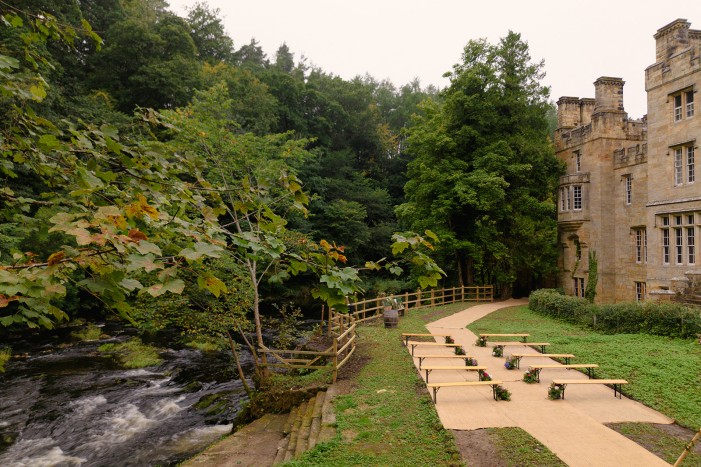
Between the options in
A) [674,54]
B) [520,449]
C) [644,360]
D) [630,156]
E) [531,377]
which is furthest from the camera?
[630,156]

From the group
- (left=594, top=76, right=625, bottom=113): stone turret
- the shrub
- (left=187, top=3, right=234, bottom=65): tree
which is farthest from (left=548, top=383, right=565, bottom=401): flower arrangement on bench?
(left=187, top=3, right=234, bottom=65): tree

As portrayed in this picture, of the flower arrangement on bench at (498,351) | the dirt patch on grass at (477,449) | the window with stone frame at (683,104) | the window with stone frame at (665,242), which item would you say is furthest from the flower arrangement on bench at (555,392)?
the window with stone frame at (683,104)

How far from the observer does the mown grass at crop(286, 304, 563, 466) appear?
25.3 feet

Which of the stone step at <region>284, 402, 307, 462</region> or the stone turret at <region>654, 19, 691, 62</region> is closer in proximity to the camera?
the stone step at <region>284, 402, 307, 462</region>

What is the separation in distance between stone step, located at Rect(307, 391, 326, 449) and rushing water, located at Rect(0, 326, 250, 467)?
3.22 meters

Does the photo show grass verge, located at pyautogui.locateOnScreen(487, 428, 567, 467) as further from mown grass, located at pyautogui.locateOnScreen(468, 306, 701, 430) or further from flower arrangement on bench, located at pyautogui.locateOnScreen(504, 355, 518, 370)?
flower arrangement on bench, located at pyautogui.locateOnScreen(504, 355, 518, 370)

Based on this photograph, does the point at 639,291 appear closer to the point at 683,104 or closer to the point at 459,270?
the point at 459,270

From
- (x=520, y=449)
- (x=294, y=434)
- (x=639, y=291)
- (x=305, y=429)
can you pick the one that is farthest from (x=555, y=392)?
(x=639, y=291)

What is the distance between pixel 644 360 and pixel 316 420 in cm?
990

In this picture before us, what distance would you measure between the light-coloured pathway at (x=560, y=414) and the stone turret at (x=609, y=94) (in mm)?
22345

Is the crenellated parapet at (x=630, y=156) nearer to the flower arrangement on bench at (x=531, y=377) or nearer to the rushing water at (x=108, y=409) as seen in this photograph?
the flower arrangement on bench at (x=531, y=377)

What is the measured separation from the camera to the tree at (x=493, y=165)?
2906 centimetres

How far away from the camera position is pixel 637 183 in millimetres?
26344

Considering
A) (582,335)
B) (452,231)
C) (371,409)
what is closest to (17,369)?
(371,409)
